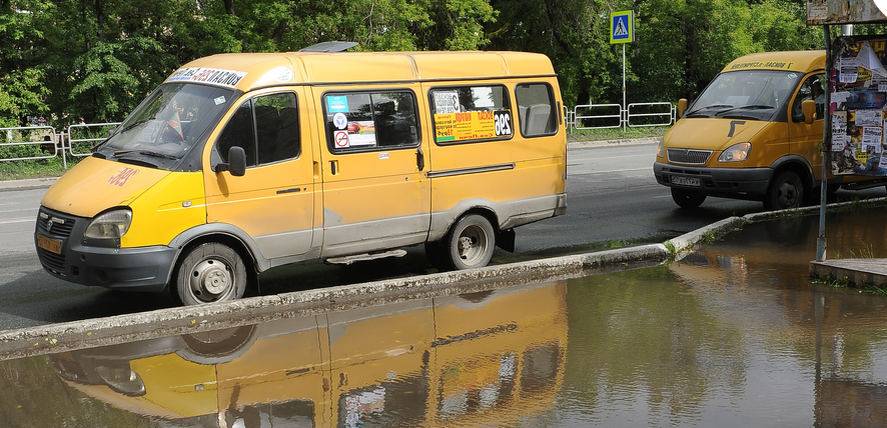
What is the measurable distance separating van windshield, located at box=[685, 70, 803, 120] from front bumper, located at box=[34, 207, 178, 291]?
874cm

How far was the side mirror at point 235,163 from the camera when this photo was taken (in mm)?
7289

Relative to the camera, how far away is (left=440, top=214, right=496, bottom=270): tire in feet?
29.5

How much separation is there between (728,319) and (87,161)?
233 inches

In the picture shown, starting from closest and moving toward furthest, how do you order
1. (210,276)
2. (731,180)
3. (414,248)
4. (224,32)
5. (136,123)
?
(210,276) → (136,123) → (414,248) → (731,180) → (224,32)

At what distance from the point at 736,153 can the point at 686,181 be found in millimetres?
825

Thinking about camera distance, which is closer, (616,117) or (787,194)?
(787,194)

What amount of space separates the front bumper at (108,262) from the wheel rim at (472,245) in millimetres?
3235

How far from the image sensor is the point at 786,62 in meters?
12.8

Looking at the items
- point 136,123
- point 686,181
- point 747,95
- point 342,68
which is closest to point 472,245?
point 342,68

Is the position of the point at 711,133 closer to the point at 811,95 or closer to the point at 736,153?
the point at 736,153

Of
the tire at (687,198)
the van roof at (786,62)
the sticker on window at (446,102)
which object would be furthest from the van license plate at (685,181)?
the sticker on window at (446,102)

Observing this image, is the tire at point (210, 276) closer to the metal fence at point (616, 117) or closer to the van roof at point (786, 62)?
the van roof at point (786, 62)

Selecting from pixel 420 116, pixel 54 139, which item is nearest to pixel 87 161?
pixel 420 116

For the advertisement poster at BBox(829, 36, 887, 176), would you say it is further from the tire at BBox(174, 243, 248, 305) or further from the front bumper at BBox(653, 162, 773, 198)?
the tire at BBox(174, 243, 248, 305)
